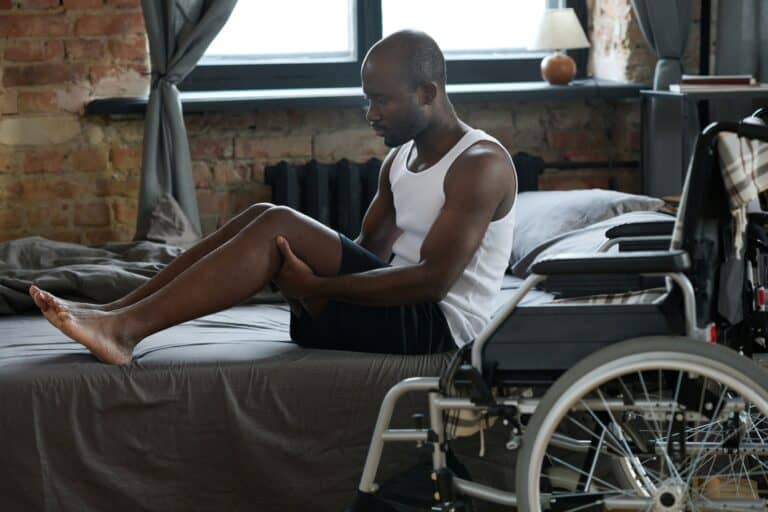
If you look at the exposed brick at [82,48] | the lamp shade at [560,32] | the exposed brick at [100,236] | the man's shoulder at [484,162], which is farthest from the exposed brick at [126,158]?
the man's shoulder at [484,162]

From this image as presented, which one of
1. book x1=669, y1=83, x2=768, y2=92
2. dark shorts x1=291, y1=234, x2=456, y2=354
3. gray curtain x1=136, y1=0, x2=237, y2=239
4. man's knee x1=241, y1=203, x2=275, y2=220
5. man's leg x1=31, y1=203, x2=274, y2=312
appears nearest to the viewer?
dark shorts x1=291, y1=234, x2=456, y2=354

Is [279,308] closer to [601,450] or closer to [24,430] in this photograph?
[24,430]

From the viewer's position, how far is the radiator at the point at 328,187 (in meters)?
4.29

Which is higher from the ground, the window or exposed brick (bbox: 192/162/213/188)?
the window

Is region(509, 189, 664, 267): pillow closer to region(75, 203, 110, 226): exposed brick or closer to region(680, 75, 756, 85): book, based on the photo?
region(680, 75, 756, 85): book

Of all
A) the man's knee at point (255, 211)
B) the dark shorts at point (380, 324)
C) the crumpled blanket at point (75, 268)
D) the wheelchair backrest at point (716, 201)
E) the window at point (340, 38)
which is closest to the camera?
the wheelchair backrest at point (716, 201)

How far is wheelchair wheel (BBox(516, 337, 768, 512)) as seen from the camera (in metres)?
1.94

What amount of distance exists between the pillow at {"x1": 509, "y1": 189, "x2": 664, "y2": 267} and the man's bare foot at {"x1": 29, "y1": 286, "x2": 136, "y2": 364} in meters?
1.40

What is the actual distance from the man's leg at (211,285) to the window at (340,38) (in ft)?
6.77

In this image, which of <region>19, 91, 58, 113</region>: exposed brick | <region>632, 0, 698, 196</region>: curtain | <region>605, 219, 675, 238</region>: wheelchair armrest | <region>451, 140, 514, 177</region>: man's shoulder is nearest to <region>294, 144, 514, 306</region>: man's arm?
<region>451, 140, 514, 177</region>: man's shoulder

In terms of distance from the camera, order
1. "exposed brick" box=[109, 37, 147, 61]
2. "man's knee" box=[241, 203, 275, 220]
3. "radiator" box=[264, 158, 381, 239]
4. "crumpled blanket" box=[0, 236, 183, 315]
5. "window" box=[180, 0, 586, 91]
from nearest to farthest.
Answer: "man's knee" box=[241, 203, 275, 220] → "crumpled blanket" box=[0, 236, 183, 315] → "exposed brick" box=[109, 37, 147, 61] → "radiator" box=[264, 158, 381, 239] → "window" box=[180, 0, 586, 91]

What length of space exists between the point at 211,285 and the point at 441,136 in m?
0.62

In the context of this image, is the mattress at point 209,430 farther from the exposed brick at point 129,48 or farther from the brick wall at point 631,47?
the brick wall at point 631,47

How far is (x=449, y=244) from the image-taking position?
2.44m
